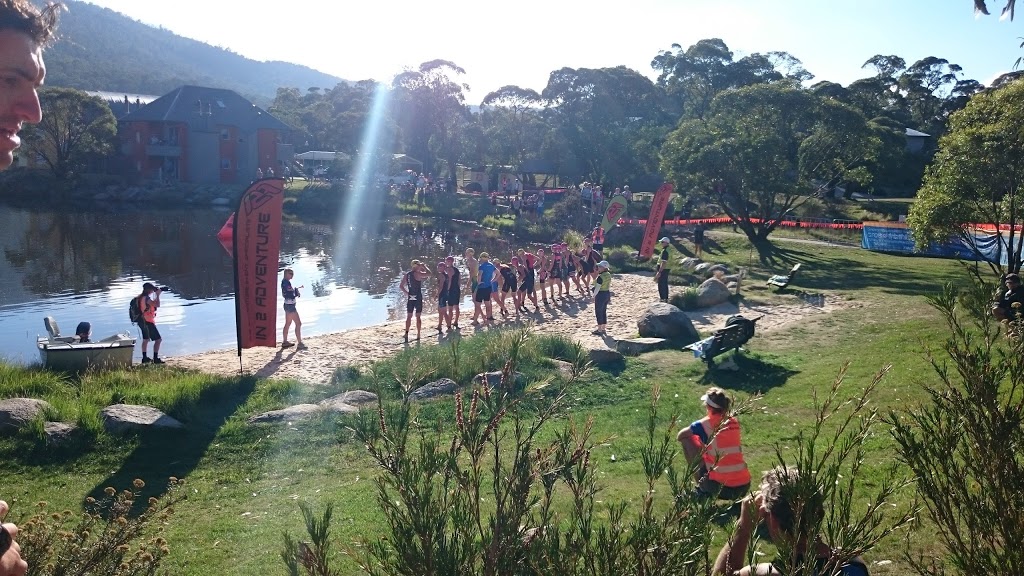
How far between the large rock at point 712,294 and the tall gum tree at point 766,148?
33.3ft

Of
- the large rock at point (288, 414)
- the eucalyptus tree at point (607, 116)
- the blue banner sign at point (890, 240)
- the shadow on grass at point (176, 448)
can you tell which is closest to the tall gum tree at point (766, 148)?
the blue banner sign at point (890, 240)

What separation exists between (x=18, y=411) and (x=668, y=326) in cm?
1057

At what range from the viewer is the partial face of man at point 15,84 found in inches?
76.9

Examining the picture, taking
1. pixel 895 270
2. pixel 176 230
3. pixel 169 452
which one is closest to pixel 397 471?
pixel 169 452

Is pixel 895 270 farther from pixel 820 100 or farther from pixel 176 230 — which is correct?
pixel 176 230

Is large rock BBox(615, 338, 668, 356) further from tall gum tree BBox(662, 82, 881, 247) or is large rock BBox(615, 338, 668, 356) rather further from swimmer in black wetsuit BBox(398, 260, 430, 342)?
tall gum tree BBox(662, 82, 881, 247)

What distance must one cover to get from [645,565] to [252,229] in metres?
11.3

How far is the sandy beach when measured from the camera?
14.2m

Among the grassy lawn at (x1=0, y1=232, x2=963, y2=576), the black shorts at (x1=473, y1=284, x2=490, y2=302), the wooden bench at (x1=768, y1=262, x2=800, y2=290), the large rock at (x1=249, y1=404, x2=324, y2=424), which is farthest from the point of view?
the wooden bench at (x1=768, y1=262, x2=800, y2=290)

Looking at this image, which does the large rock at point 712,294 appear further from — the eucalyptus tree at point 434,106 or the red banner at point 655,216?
the eucalyptus tree at point 434,106

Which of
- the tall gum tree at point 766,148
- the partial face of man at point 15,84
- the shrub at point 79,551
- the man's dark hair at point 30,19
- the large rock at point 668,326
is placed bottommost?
the large rock at point 668,326

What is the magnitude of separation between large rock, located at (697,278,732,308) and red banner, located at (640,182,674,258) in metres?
6.34

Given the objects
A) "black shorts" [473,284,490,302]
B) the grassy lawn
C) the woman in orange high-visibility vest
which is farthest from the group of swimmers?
the woman in orange high-visibility vest

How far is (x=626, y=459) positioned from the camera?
26.8 ft
